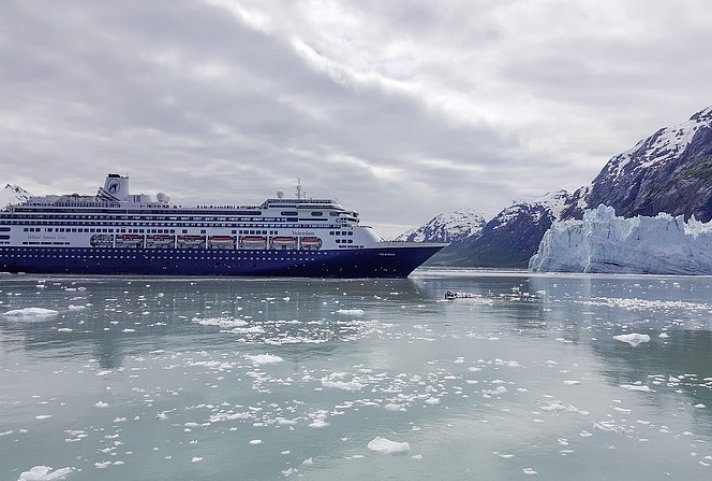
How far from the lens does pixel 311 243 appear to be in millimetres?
75625

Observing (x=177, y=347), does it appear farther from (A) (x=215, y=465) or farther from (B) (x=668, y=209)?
(B) (x=668, y=209)

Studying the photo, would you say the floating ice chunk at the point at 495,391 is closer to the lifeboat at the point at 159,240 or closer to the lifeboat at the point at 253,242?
the lifeboat at the point at 253,242

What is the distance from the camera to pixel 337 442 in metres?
8.60

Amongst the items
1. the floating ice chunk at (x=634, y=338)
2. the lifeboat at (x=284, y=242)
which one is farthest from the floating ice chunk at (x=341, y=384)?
the lifeboat at (x=284, y=242)

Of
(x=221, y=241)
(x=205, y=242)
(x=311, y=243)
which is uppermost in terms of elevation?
(x=221, y=241)

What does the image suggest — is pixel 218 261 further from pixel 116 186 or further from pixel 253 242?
pixel 116 186

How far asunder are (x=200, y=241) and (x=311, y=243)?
55.1 ft

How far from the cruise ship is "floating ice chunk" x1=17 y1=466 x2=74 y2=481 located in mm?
66436

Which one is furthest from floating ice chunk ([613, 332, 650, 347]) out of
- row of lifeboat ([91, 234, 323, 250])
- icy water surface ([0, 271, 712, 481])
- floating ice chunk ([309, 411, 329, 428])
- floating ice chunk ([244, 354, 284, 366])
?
row of lifeboat ([91, 234, 323, 250])

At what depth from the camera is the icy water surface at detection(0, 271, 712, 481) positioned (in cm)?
774

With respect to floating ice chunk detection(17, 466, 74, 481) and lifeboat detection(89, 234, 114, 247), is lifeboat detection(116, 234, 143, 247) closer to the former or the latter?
lifeboat detection(89, 234, 114, 247)

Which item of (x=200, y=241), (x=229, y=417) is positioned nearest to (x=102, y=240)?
(x=200, y=241)

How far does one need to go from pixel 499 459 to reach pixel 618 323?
63.8ft

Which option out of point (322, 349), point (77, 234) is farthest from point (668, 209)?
point (322, 349)
